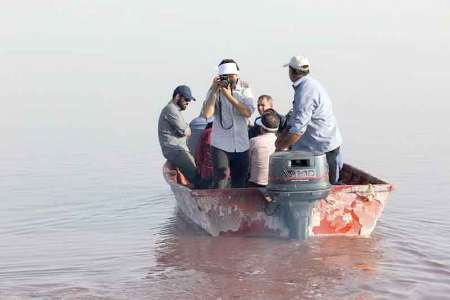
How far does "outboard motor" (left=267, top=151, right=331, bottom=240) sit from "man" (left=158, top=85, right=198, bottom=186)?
260 centimetres

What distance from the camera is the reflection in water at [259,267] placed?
687 centimetres

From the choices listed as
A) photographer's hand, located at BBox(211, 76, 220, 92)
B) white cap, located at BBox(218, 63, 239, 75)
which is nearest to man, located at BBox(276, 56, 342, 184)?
white cap, located at BBox(218, 63, 239, 75)

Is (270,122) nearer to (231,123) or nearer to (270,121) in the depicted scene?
(270,121)

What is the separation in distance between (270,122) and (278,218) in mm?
1111

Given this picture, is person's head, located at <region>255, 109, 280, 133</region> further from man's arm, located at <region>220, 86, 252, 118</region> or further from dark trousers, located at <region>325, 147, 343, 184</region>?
Answer: dark trousers, located at <region>325, 147, 343, 184</region>

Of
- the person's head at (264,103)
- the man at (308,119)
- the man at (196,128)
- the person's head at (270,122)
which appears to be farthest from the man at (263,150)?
the man at (196,128)

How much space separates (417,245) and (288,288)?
2.48 meters

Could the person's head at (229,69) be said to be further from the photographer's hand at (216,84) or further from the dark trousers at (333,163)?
the dark trousers at (333,163)

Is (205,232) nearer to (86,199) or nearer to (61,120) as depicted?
(86,199)

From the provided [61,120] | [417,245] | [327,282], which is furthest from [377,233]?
[61,120]

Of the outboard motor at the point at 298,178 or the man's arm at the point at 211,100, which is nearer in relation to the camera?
the outboard motor at the point at 298,178

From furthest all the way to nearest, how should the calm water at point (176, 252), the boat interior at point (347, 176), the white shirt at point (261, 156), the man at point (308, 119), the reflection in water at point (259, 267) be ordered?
the boat interior at point (347, 176), the white shirt at point (261, 156), the man at point (308, 119), the calm water at point (176, 252), the reflection in water at point (259, 267)

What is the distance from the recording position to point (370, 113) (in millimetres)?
36219

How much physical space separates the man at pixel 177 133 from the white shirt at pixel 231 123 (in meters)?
1.50
